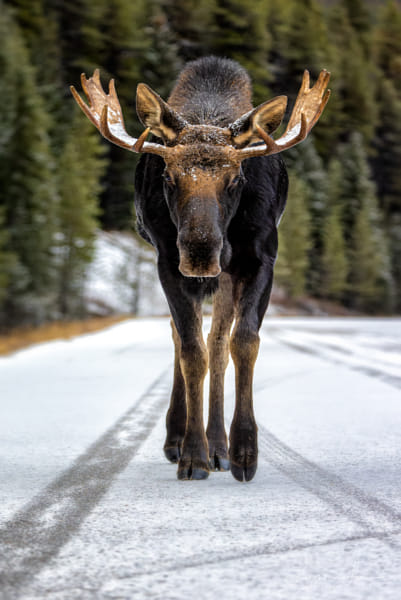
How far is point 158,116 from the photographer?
5008 mm

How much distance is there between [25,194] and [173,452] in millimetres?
27476

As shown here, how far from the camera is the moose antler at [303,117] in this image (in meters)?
4.99

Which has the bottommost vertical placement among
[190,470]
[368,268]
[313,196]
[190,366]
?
[368,268]

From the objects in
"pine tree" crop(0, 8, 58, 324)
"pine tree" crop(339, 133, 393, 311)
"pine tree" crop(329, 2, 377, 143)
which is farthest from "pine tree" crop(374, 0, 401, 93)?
"pine tree" crop(0, 8, 58, 324)

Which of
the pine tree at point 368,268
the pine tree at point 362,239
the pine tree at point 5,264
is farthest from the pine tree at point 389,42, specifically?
the pine tree at point 5,264

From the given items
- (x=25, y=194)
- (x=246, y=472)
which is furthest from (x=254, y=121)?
(x=25, y=194)

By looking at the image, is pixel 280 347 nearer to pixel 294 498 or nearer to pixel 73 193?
pixel 294 498

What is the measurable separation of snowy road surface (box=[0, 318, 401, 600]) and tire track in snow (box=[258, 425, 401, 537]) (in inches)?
0.5

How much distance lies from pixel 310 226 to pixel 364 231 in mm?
4630

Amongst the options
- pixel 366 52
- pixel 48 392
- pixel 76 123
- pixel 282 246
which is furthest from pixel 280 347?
pixel 366 52

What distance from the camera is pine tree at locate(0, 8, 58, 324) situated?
3138 cm

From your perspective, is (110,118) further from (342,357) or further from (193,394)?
(342,357)

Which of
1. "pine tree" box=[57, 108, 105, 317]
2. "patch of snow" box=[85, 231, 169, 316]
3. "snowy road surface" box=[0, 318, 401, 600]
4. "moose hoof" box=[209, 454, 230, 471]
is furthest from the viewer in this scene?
"patch of snow" box=[85, 231, 169, 316]

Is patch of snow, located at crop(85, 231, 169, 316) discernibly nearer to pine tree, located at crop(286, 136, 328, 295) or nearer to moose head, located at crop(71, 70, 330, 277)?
pine tree, located at crop(286, 136, 328, 295)
